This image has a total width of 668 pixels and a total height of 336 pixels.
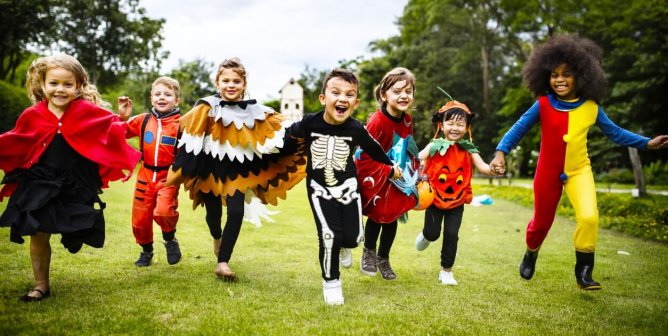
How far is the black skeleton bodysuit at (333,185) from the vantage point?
14.0ft

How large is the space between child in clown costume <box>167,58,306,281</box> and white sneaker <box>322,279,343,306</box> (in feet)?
3.53

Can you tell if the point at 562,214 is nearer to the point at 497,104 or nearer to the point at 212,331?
the point at 212,331

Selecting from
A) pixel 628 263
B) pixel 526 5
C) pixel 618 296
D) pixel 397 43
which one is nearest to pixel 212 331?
pixel 618 296

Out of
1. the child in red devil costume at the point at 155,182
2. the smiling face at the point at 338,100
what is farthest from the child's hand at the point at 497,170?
the child in red devil costume at the point at 155,182

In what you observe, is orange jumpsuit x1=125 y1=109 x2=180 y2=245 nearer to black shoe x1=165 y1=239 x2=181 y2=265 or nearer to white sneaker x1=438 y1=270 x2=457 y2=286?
black shoe x1=165 y1=239 x2=181 y2=265

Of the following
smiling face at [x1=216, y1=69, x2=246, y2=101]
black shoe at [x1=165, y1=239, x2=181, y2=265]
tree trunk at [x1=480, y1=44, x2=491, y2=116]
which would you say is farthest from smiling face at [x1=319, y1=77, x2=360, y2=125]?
tree trunk at [x1=480, y1=44, x2=491, y2=116]

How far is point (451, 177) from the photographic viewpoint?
5.29 metres

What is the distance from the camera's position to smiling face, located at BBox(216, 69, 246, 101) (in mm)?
4906

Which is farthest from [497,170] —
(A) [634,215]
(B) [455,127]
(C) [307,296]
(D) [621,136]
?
(A) [634,215]

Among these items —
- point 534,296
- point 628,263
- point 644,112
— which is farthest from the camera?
point 644,112

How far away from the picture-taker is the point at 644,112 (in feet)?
53.4

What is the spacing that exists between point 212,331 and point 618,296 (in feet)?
13.0

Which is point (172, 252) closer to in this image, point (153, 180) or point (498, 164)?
point (153, 180)

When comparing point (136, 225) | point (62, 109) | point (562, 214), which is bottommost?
point (562, 214)
